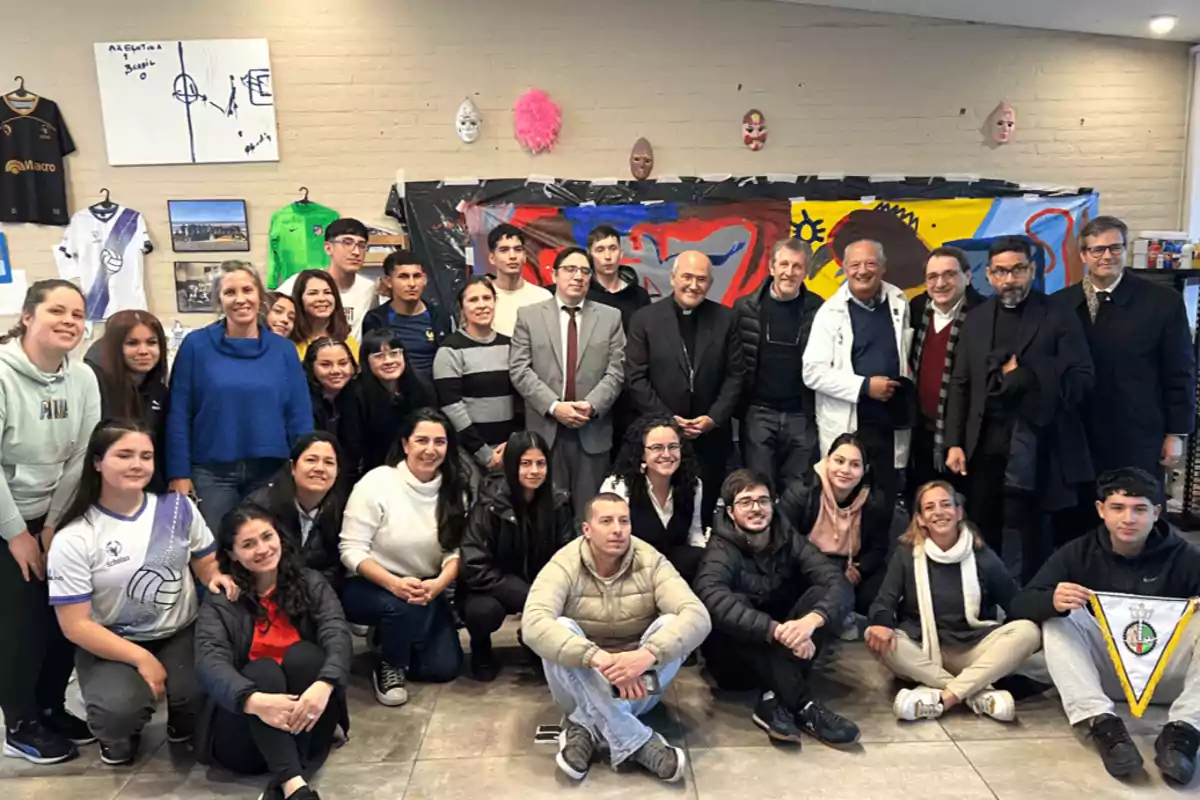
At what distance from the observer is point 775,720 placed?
2639 millimetres

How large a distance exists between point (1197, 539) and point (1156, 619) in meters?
2.30

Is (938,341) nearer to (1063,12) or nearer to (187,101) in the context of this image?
(1063,12)

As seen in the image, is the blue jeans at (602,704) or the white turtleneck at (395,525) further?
the white turtleneck at (395,525)

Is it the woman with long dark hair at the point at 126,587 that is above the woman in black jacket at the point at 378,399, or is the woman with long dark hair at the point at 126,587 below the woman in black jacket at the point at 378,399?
below

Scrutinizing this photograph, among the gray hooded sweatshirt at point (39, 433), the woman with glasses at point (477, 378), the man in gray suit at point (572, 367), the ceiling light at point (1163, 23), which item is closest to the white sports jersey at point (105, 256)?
the woman with glasses at point (477, 378)

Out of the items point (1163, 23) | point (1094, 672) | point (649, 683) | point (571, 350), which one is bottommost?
point (1094, 672)

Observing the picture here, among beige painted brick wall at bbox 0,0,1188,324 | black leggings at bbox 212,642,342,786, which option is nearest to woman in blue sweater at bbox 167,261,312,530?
black leggings at bbox 212,642,342,786

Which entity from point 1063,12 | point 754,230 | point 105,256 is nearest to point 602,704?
point 754,230

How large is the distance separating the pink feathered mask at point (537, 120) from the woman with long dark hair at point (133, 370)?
8.83 feet

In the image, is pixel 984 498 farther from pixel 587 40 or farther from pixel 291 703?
pixel 587 40

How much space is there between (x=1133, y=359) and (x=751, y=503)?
164 cm

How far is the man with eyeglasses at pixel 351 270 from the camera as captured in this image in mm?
3789

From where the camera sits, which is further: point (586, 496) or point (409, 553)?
point (586, 496)

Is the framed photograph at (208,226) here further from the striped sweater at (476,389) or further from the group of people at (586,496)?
the striped sweater at (476,389)
